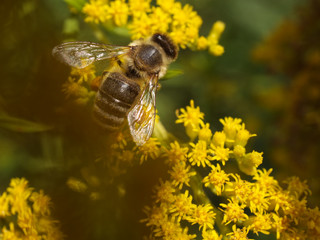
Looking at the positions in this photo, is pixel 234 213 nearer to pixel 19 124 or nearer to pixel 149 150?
pixel 149 150

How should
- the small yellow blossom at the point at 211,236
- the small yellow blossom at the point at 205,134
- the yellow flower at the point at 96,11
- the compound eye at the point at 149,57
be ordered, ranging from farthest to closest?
the yellow flower at the point at 96,11, the compound eye at the point at 149,57, the small yellow blossom at the point at 205,134, the small yellow blossom at the point at 211,236

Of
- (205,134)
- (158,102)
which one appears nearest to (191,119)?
(205,134)

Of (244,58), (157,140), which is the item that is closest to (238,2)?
(244,58)

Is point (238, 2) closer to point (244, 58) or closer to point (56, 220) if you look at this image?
point (244, 58)

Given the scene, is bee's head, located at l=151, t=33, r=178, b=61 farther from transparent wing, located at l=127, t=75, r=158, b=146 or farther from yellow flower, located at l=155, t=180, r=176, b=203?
yellow flower, located at l=155, t=180, r=176, b=203

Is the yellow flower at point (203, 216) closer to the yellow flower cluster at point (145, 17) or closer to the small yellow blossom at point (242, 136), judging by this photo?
the small yellow blossom at point (242, 136)

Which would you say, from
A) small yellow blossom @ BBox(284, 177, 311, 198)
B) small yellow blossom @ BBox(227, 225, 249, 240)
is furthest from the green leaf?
small yellow blossom @ BBox(284, 177, 311, 198)

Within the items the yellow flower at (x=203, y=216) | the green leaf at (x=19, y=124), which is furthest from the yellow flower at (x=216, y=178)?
the green leaf at (x=19, y=124)
